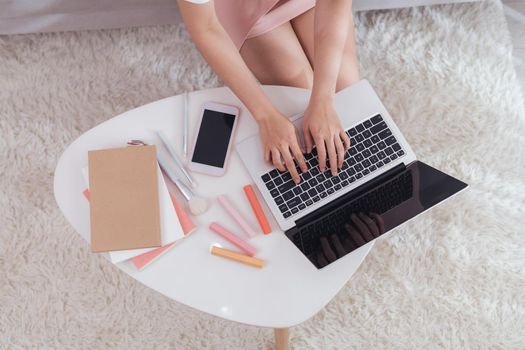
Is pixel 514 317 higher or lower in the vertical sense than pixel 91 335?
lower

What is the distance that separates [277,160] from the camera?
0.90 meters

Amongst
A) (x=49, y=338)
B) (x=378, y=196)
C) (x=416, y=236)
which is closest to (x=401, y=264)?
(x=416, y=236)

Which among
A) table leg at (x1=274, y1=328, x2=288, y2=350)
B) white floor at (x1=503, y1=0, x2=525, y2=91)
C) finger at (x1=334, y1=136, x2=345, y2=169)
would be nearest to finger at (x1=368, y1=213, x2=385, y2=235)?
finger at (x1=334, y1=136, x2=345, y2=169)

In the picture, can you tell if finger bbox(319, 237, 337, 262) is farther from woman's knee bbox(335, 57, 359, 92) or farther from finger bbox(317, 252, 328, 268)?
woman's knee bbox(335, 57, 359, 92)

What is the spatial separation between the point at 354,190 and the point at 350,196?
1 cm

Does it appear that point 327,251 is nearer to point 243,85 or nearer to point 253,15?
point 243,85

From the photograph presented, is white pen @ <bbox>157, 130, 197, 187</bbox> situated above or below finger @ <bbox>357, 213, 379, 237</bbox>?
above

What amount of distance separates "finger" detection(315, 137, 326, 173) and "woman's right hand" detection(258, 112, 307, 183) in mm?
28

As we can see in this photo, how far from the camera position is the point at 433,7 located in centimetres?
157

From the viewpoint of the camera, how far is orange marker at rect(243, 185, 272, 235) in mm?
896

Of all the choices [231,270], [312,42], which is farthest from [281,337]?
[312,42]

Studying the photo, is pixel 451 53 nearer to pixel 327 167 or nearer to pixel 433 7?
pixel 433 7

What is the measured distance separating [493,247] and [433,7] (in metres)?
0.71

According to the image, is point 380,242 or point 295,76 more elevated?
point 295,76
